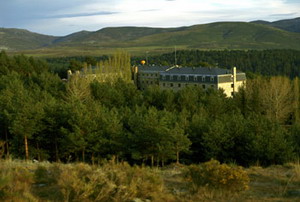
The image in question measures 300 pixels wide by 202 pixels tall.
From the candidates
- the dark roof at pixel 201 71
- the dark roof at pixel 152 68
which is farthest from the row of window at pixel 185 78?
the dark roof at pixel 152 68

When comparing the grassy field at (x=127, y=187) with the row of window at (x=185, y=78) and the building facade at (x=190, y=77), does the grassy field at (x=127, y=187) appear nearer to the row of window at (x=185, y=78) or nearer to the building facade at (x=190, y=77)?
the building facade at (x=190, y=77)

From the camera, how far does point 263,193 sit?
37.6ft

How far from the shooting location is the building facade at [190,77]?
73.1m

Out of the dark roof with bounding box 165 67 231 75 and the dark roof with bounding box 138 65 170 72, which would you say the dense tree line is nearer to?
the dark roof with bounding box 165 67 231 75

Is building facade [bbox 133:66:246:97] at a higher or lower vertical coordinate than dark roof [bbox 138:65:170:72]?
lower

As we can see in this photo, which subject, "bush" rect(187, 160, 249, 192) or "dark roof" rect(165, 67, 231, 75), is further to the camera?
"dark roof" rect(165, 67, 231, 75)

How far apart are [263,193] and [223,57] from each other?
133 meters

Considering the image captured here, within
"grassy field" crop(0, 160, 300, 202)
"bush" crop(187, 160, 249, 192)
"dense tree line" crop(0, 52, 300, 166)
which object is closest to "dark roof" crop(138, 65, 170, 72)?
"dense tree line" crop(0, 52, 300, 166)

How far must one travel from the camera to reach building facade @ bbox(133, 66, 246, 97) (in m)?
73.1

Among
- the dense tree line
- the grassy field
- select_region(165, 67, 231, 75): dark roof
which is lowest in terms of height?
the dense tree line

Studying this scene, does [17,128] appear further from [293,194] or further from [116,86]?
[116,86]

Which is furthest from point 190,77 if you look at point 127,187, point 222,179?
point 127,187

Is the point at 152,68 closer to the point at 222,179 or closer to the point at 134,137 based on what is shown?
the point at 134,137

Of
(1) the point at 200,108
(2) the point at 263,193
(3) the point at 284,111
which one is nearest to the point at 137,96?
(1) the point at 200,108
